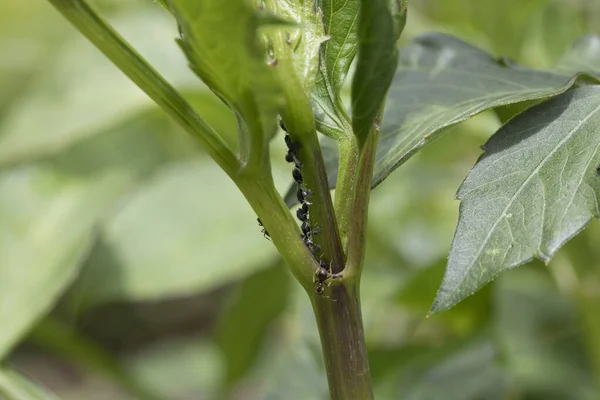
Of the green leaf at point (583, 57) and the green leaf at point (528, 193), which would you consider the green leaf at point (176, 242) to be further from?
the green leaf at point (528, 193)

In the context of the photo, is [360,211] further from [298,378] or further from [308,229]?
[298,378]

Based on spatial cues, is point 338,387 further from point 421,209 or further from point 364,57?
point 421,209

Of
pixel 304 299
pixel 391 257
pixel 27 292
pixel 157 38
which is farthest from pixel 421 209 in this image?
pixel 27 292

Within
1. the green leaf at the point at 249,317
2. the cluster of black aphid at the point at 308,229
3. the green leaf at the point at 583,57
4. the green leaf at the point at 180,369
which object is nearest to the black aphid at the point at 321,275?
the cluster of black aphid at the point at 308,229

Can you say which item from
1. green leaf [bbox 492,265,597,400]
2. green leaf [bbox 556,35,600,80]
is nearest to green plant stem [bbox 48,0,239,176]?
green leaf [bbox 556,35,600,80]

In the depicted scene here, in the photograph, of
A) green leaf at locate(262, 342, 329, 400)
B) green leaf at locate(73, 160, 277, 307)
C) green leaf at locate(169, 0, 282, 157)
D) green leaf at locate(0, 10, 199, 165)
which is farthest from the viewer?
green leaf at locate(0, 10, 199, 165)

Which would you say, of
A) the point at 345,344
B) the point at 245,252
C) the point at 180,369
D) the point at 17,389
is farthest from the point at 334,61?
the point at 180,369

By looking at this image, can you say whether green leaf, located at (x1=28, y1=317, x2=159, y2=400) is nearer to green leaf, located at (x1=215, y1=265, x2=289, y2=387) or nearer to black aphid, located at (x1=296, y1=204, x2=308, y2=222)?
green leaf, located at (x1=215, y1=265, x2=289, y2=387)
